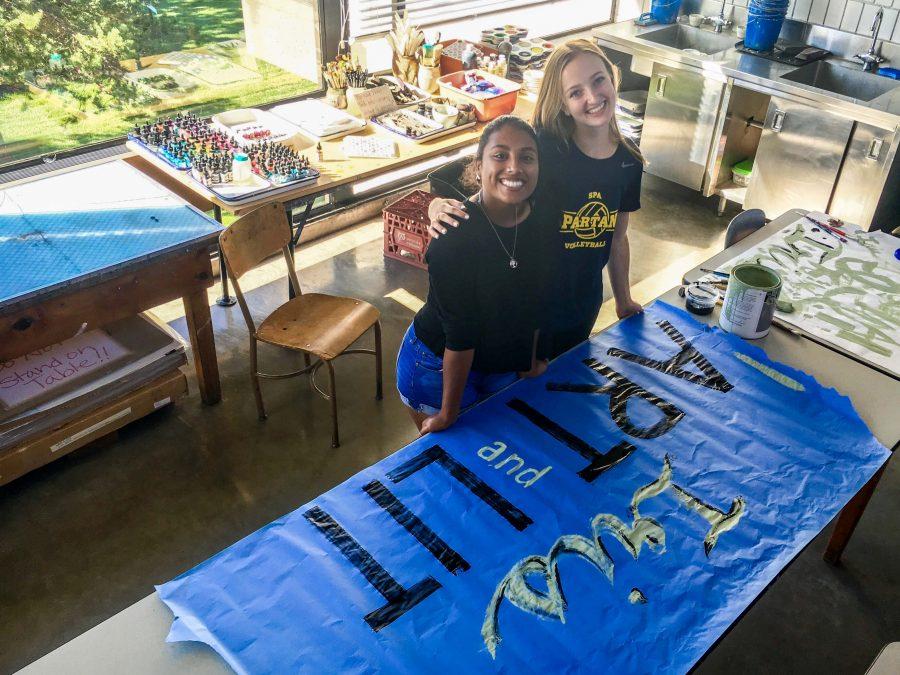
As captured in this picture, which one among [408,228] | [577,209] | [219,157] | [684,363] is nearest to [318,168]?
[219,157]

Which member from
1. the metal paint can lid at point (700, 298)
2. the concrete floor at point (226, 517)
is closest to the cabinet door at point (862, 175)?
the concrete floor at point (226, 517)

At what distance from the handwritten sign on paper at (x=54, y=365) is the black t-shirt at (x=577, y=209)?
192cm

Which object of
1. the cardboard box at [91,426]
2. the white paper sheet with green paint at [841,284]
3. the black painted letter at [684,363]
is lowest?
the cardboard box at [91,426]

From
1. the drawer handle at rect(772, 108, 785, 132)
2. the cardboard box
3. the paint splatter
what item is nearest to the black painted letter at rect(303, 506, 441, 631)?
the paint splatter

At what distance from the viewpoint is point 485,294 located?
7.19 feet

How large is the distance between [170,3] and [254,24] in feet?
1.87

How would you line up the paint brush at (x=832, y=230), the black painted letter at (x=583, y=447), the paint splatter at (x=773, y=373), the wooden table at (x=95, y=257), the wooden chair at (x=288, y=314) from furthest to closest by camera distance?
the wooden chair at (x=288, y=314) → the paint brush at (x=832, y=230) → the wooden table at (x=95, y=257) → the paint splatter at (x=773, y=373) → the black painted letter at (x=583, y=447)

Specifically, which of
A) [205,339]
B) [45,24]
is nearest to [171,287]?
[205,339]

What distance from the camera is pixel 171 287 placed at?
3.23 metres

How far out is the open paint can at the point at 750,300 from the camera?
2.46 m

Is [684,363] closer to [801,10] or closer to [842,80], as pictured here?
[842,80]

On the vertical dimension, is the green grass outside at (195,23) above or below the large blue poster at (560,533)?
above

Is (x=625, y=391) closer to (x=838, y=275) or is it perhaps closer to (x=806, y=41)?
(x=838, y=275)

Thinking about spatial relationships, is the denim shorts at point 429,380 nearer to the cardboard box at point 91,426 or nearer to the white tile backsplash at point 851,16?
the cardboard box at point 91,426
